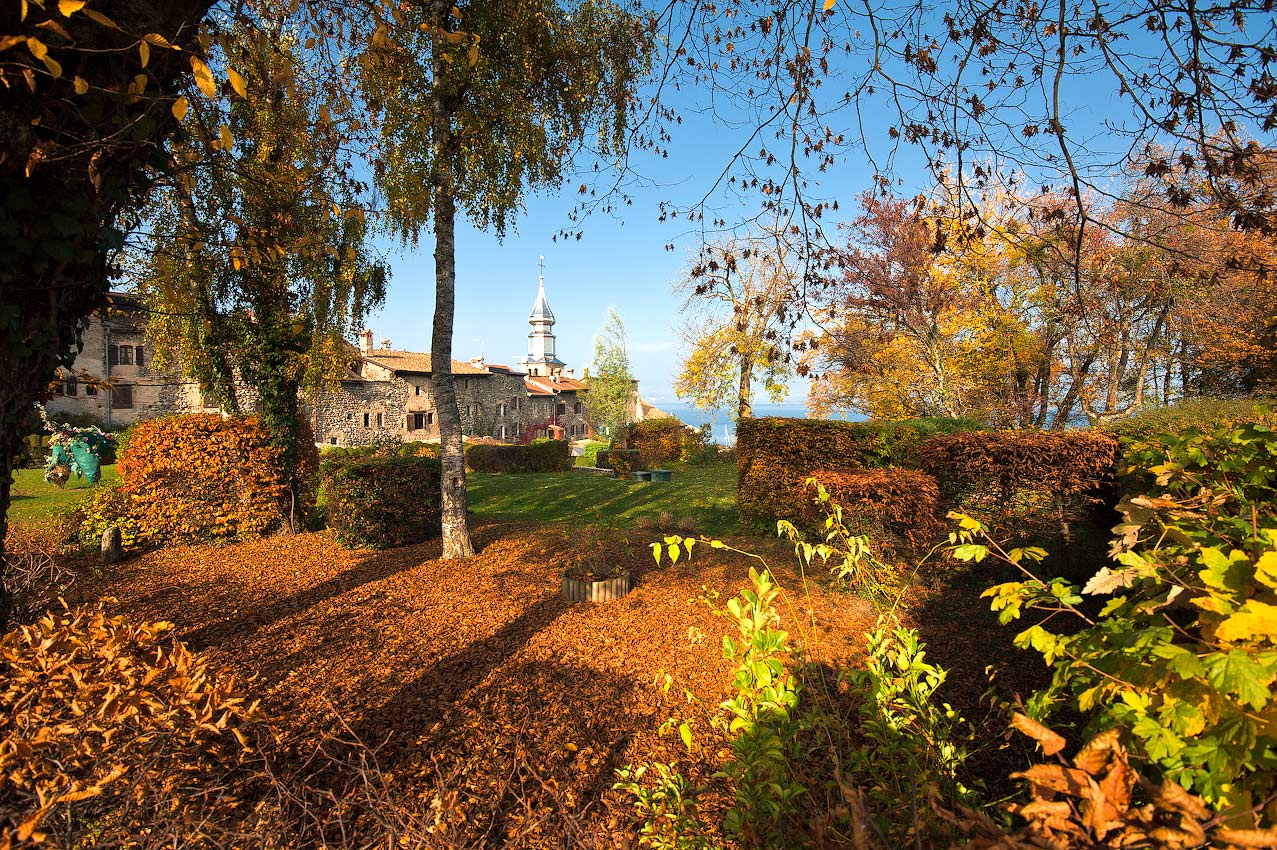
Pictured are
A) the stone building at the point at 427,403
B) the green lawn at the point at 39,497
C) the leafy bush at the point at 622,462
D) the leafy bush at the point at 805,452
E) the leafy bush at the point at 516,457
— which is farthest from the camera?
the stone building at the point at 427,403

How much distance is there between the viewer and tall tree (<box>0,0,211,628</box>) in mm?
2125

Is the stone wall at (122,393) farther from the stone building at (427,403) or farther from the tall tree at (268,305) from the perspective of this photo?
the tall tree at (268,305)

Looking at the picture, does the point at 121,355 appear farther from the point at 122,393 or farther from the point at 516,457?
the point at 516,457

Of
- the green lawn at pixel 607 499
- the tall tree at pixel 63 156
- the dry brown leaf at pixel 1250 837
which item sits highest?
the tall tree at pixel 63 156

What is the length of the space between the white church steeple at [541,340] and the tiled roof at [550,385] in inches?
217

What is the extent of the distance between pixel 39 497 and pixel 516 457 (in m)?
13.4

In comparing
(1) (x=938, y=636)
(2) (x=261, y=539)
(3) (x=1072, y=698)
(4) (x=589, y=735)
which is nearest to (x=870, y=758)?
(3) (x=1072, y=698)

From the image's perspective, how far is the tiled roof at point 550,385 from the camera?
50.9 metres

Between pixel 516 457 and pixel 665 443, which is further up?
pixel 665 443

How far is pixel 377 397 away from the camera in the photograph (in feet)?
116

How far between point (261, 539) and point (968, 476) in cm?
1073

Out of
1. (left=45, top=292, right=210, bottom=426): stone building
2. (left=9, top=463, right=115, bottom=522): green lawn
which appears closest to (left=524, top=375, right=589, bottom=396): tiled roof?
(left=45, top=292, right=210, bottom=426): stone building

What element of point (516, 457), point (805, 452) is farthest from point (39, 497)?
point (805, 452)

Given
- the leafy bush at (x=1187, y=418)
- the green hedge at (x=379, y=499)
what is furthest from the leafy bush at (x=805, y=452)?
the green hedge at (x=379, y=499)
